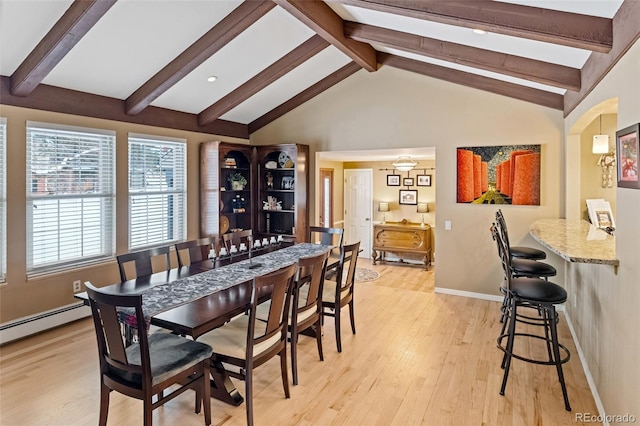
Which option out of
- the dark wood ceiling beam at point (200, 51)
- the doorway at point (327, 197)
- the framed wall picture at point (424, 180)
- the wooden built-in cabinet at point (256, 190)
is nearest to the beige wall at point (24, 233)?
the dark wood ceiling beam at point (200, 51)

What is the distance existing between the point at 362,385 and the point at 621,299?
5.93ft

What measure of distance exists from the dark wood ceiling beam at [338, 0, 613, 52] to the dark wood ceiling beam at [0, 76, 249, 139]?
3.29m

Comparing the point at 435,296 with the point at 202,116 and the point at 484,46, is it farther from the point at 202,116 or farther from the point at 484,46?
the point at 202,116

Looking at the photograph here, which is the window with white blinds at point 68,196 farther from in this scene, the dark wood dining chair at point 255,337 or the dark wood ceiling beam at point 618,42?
the dark wood ceiling beam at point 618,42

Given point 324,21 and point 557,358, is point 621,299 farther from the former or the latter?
point 324,21

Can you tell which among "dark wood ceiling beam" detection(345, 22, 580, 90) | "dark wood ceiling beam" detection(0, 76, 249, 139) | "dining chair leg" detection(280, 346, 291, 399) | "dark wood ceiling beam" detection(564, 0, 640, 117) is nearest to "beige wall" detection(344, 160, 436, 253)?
"dark wood ceiling beam" detection(0, 76, 249, 139)

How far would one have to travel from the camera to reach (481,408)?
2.64m

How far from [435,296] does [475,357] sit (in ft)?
6.34

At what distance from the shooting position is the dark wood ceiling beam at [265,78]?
464 cm

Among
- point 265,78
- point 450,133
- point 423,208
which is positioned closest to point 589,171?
point 450,133

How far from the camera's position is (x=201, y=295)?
2.69m

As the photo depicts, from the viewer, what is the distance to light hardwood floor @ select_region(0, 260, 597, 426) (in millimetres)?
2545

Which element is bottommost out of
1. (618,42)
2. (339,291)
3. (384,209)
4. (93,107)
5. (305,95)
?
(339,291)

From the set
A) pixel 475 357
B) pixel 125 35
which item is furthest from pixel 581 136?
pixel 125 35
